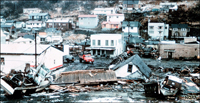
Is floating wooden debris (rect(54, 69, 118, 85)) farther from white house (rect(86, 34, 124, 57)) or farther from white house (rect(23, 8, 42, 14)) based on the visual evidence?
white house (rect(23, 8, 42, 14))

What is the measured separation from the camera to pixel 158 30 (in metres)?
36.8

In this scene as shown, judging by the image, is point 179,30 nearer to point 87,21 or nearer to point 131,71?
point 87,21

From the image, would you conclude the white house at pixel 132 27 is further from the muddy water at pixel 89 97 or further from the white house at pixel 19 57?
the muddy water at pixel 89 97

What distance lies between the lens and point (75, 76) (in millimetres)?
13992

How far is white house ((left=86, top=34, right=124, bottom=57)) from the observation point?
2536 cm

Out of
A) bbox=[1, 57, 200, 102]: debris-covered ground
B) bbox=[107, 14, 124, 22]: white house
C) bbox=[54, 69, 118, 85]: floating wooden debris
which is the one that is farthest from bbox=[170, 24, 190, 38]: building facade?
bbox=[54, 69, 118, 85]: floating wooden debris

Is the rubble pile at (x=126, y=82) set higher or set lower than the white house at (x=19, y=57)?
lower

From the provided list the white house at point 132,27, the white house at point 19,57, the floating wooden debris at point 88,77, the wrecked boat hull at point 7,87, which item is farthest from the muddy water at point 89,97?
the white house at point 132,27

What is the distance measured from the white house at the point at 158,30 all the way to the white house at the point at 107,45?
12.5 m

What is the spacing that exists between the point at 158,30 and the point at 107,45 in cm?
1420

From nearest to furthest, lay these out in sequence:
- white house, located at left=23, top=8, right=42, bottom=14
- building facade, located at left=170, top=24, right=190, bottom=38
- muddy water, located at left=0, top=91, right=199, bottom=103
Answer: muddy water, located at left=0, top=91, right=199, bottom=103
building facade, located at left=170, top=24, right=190, bottom=38
white house, located at left=23, top=8, right=42, bottom=14

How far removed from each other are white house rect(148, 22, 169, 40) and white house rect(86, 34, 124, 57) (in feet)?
41.0

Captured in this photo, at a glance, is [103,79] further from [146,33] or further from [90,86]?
[146,33]

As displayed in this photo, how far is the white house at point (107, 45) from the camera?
25.4 meters
